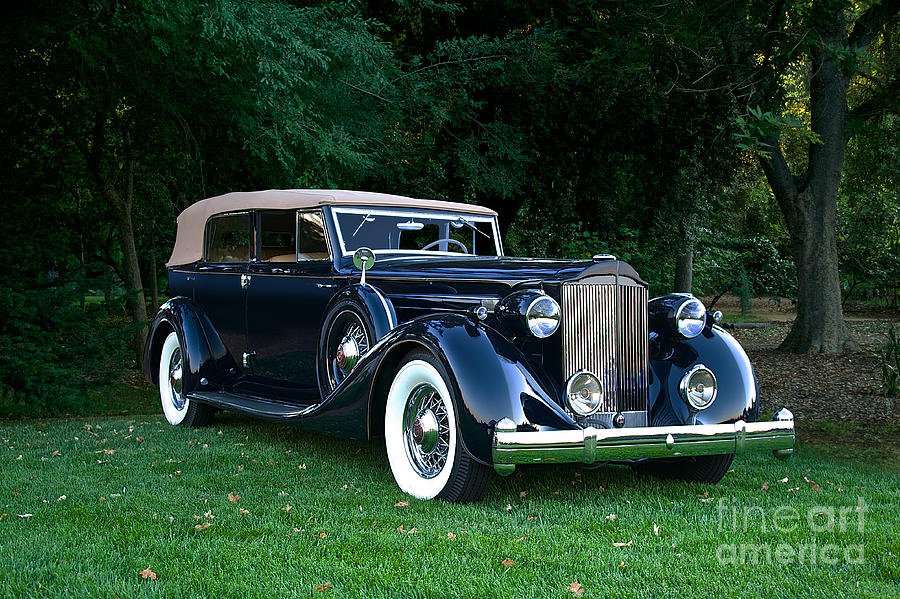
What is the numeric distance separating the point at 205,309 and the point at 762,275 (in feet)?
80.7

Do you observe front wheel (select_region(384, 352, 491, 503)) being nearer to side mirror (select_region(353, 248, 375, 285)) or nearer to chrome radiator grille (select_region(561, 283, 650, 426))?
chrome radiator grille (select_region(561, 283, 650, 426))

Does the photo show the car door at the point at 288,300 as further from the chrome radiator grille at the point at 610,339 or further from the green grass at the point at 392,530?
the chrome radiator grille at the point at 610,339

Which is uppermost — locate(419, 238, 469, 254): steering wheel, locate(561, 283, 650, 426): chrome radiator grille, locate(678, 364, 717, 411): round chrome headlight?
locate(419, 238, 469, 254): steering wheel

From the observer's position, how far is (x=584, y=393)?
4.96 meters

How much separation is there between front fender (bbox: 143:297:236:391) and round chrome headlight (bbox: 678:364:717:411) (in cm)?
415

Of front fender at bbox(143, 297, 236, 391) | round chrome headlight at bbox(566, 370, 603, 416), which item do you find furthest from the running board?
round chrome headlight at bbox(566, 370, 603, 416)

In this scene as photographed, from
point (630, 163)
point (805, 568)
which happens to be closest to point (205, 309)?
point (805, 568)

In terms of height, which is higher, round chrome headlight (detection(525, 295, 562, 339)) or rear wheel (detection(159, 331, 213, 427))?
round chrome headlight (detection(525, 295, 562, 339))

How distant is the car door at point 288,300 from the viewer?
21.6 ft

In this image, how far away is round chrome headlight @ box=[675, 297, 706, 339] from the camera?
5.36 metres

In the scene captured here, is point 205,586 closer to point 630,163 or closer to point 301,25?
point 301,25

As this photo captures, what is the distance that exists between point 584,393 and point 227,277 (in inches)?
154

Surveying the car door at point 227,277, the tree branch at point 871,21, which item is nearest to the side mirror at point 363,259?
the car door at point 227,277

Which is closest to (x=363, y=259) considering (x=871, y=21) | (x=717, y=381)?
(x=717, y=381)
